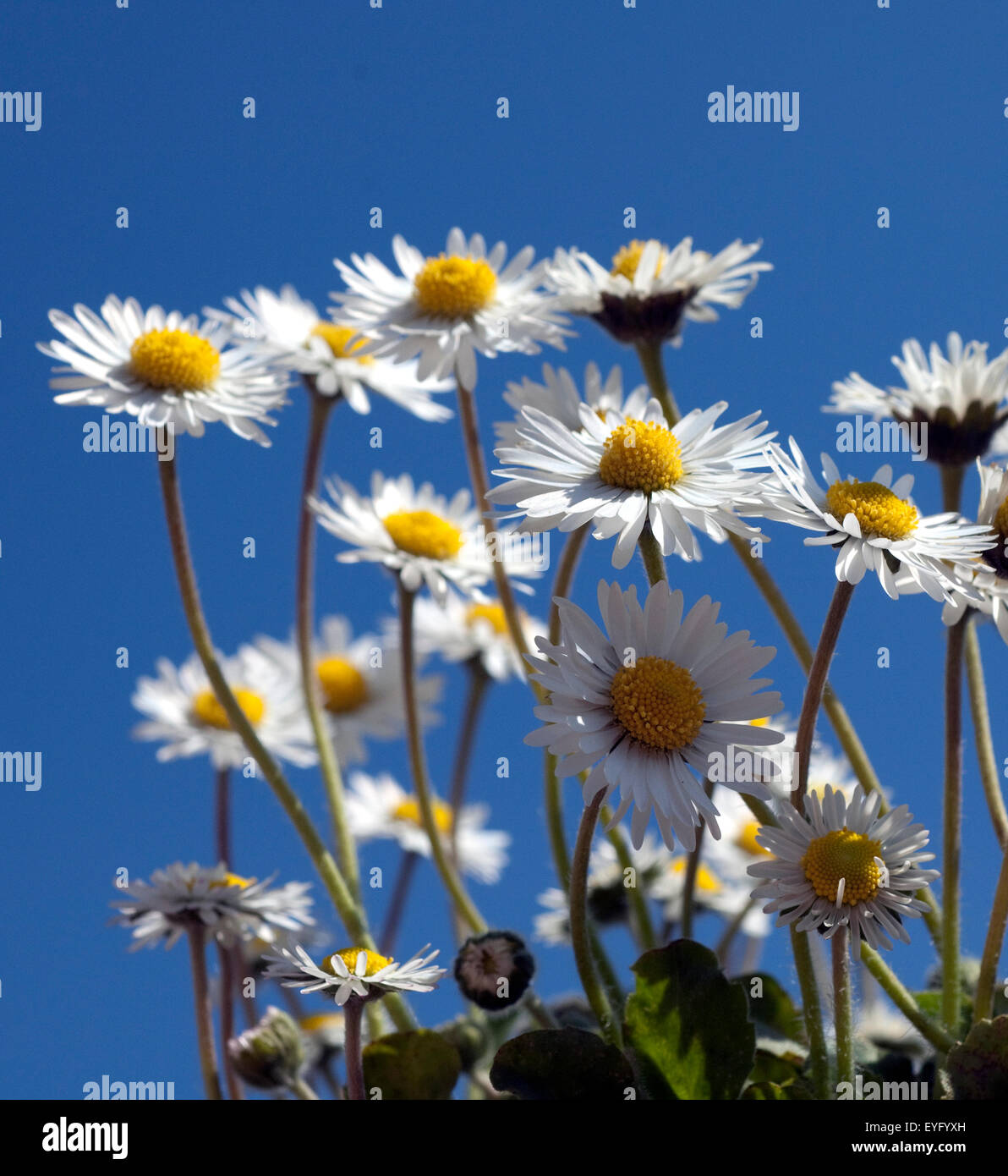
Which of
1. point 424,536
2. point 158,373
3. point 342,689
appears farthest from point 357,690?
point 158,373

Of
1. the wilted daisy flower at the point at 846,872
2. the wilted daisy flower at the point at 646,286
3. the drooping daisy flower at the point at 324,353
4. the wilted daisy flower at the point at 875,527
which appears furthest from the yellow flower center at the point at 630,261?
the wilted daisy flower at the point at 846,872

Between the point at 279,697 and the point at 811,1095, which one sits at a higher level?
the point at 279,697

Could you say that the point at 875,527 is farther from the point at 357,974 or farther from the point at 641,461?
the point at 357,974

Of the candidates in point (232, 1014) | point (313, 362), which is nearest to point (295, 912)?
Answer: point (232, 1014)
